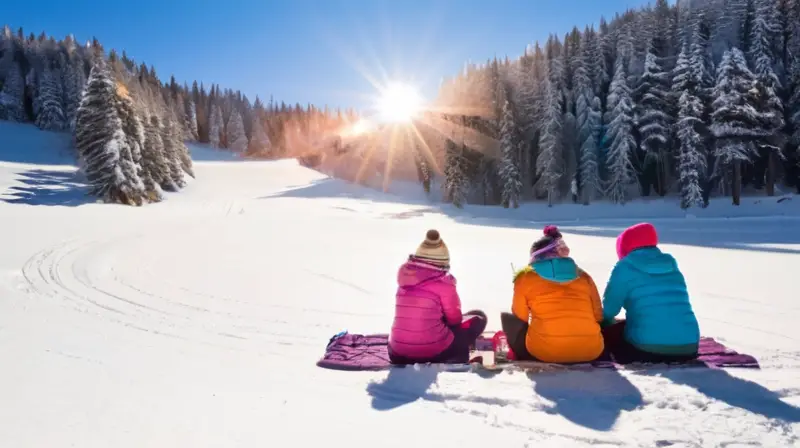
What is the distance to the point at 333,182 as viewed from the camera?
4272 centimetres

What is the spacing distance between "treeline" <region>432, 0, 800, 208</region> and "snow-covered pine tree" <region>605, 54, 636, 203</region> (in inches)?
3.1

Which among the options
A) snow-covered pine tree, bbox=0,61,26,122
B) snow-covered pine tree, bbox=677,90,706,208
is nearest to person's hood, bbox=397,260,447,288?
snow-covered pine tree, bbox=677,90,706,208

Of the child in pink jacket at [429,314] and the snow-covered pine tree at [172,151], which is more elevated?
the snow-covered pine tree at [172,151]

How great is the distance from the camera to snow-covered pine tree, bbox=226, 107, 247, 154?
8981 cm

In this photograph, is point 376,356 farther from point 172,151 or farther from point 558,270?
point 172,151

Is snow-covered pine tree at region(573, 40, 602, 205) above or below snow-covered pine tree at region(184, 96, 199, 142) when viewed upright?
below

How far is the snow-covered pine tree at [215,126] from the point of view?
290 feet

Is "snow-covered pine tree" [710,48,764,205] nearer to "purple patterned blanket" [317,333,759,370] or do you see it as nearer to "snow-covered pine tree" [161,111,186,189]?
"purple patterned blanket" [317,333,759,370]

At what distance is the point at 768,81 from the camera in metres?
27.7

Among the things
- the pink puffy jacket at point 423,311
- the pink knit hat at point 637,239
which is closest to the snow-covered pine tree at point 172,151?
the pink puffy jacket at point 423,311

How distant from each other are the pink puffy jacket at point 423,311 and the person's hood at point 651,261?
65.1 inches

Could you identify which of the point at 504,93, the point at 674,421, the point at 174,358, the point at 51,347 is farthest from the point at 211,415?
the point at 504,93

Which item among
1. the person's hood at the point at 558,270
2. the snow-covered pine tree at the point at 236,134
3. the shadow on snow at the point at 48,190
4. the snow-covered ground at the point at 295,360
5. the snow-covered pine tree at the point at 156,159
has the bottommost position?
the snow-covered ground at the point at 295,360

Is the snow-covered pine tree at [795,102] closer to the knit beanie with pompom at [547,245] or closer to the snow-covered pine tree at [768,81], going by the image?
the snow-covered pine tree at [768,81]
